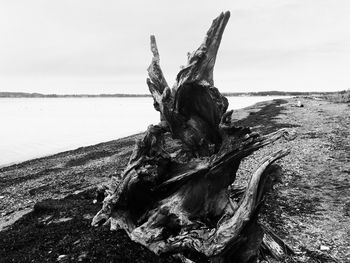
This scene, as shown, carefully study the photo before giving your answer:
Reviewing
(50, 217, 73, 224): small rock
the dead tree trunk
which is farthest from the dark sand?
the dead tree trunk

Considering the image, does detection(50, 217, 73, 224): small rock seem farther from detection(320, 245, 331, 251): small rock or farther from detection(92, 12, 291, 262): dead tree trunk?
detection(320, 245, 331, 251): small rock

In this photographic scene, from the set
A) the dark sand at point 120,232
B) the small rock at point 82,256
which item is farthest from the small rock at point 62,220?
the small rock at point 82,256

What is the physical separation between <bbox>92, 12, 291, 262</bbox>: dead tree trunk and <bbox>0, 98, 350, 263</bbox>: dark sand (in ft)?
1.61

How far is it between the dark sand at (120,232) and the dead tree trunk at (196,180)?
492 mm

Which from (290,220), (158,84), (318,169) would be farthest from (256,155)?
(158,84)

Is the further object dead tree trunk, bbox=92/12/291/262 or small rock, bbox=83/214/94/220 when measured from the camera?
small rock, bbox=83/214/94/220

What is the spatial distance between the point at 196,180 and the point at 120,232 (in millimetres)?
2005

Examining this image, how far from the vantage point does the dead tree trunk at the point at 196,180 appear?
5750mm

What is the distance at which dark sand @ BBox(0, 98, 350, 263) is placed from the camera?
22.6 ft

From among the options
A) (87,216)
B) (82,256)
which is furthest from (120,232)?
(87,216)

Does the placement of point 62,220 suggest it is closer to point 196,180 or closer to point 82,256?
point 82,256

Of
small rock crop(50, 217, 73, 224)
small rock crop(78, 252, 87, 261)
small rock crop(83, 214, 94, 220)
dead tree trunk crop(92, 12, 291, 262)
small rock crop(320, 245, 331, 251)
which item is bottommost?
small rock crop(320, 245, 331, 251)

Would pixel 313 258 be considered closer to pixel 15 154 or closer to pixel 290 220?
pixel 290 220

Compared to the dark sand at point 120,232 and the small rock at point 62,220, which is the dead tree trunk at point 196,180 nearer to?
the dark sand at point 120,232
